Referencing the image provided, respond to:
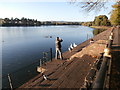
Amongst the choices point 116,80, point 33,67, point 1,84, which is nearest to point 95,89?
point 116,80

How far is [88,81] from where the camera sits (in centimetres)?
397

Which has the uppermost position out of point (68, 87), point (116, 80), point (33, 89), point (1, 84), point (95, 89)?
point (95, 89)

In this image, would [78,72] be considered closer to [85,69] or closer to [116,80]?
[85,69]

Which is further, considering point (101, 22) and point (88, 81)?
point (101, 22)

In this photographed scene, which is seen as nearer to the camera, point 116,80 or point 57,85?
point 116,80

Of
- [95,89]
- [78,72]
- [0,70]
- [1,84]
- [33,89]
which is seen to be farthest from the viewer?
[0,70]

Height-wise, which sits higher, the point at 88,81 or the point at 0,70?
the point at 88,81

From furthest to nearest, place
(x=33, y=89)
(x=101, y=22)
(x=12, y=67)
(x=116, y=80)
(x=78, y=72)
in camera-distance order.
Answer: (x=101, y=22) → (x=12, y=67) → (x=78, y=72) → (x=33, y=89) → (x=116, y=80)

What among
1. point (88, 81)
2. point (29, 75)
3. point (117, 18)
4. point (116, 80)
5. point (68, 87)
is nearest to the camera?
point (88, 81)

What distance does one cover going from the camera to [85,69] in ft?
24.5

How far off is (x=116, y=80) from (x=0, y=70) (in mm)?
15771

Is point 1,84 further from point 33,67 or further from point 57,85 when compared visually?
point 57,85

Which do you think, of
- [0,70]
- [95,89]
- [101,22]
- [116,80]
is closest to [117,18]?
[0,70]

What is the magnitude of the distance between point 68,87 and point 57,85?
0.55 meters
